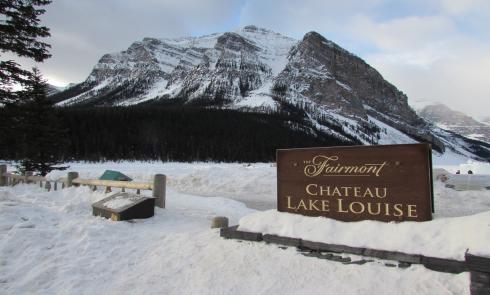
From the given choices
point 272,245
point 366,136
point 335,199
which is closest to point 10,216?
point 272,245

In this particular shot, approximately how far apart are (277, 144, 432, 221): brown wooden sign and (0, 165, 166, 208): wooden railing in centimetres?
457

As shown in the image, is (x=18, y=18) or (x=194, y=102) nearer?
(x=18, y=18)

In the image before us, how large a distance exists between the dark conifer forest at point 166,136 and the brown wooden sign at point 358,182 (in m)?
71.4

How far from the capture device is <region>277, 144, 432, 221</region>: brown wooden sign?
574 cm

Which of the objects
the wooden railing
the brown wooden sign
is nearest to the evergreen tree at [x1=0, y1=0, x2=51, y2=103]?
the wooden railing

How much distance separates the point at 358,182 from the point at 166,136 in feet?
285

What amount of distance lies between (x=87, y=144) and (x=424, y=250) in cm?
8073

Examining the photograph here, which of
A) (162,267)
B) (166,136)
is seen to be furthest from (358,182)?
(166,136)

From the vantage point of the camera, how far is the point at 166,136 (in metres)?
90.9

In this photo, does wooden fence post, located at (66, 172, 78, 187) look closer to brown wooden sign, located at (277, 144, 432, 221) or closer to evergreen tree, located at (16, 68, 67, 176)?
brown wooden sign, located at (277, 144, 432, 221)

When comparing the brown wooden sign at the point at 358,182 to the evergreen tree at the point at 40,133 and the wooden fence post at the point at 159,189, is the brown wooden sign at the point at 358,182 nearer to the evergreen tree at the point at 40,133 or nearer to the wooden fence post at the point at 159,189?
the wooden fence post at the point at 159,189

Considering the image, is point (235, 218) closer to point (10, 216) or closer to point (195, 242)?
point (195, 242)

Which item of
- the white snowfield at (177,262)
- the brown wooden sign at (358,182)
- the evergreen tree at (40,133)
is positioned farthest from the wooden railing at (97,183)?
the evergreen tree at (40,133)

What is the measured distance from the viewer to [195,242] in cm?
682
